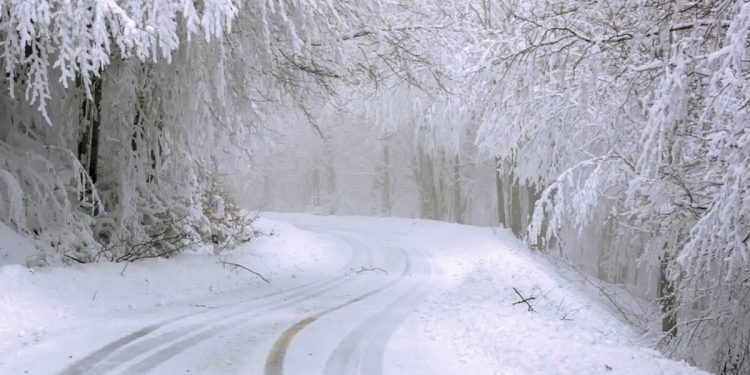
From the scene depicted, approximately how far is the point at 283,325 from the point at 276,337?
0.80 meters

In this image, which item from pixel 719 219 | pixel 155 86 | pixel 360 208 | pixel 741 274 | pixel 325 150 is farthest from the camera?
pixel 360 208

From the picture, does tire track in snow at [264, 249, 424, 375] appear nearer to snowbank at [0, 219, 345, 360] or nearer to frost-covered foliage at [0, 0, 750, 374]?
snowbank at [0, 219, 345, 360]

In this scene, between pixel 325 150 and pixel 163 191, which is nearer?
pixel 163 191

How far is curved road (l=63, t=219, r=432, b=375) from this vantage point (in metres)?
6.02

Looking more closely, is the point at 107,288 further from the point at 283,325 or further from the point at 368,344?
the point at 368,344

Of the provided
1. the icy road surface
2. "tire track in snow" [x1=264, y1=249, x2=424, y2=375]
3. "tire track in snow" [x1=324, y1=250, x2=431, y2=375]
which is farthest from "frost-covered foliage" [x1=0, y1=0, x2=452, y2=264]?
"tire track in snow" [x1=324, y1=250, x2=431, y2=375]

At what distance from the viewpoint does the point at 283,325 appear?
27.0 ft

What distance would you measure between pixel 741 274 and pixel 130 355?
24.0 ft

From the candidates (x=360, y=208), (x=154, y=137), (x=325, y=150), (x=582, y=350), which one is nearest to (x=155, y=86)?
(x=154, y=137)

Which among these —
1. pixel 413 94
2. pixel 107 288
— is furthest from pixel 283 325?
pixel 413 94

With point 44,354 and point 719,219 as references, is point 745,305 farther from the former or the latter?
point 44,354

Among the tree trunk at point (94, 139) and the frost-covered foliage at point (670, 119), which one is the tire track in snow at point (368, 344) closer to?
the frost-covered foliage at point (670, 119)

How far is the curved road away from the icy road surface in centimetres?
2

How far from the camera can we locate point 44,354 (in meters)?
6.04
